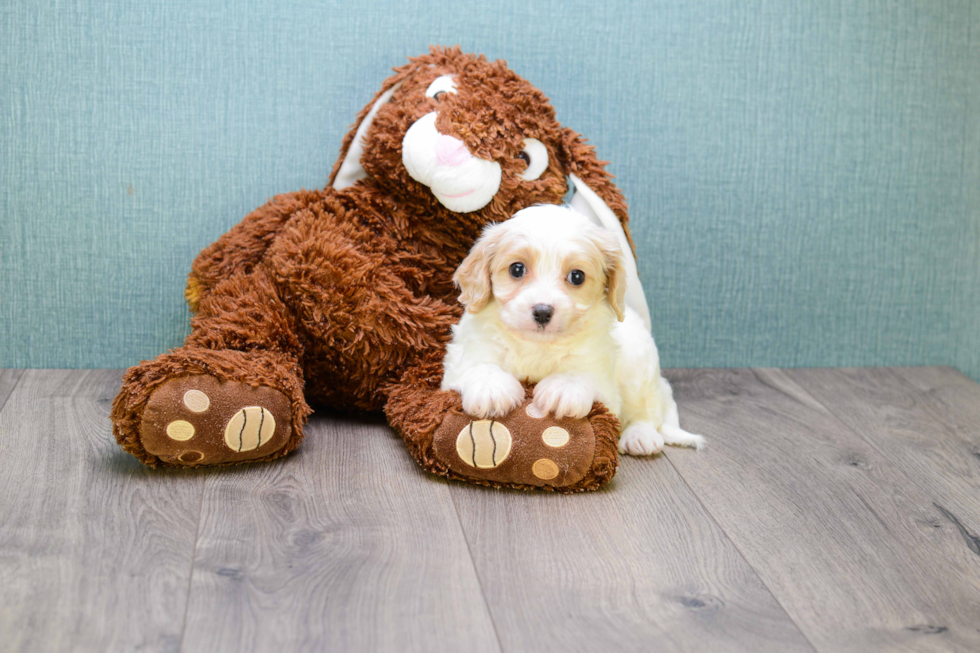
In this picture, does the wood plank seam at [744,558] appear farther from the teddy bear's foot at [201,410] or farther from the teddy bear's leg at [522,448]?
the teddy bear's foot at [201,410]

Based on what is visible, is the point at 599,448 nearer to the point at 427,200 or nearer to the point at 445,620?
the point at 445,620

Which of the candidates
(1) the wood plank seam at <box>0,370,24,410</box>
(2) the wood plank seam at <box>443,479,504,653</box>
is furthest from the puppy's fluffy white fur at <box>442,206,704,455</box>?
(1) the wood plank seam at <box>0,370,24,410</box>

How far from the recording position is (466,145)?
1.66 metres

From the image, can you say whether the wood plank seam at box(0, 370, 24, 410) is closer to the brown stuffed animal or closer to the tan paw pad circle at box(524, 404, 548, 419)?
the brown stuffed animal

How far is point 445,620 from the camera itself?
1128 millimetres

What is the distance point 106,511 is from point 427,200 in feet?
2.58

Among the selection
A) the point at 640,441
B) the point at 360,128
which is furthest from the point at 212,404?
the point at 640,441

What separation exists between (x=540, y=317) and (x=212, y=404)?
21.5 inches

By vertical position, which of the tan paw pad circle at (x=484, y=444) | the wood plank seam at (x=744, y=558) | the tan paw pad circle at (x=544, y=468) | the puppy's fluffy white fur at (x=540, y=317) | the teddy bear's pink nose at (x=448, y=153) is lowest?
the wood plank seam at (x=744, y=558)

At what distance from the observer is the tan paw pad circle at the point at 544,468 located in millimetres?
1480

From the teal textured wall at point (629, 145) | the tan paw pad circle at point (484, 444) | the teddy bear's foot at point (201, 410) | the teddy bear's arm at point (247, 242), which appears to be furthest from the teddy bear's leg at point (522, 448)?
the teal textured wall at point (629, 145)

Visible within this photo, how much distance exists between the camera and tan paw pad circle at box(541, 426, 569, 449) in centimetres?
148

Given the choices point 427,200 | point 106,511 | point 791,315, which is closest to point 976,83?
point 791,315

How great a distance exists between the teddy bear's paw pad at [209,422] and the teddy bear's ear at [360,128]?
51 cm
